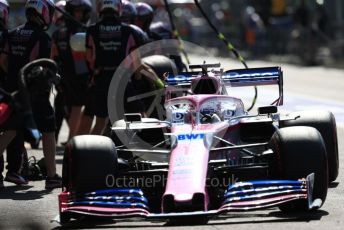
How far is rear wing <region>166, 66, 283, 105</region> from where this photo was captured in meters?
11.5

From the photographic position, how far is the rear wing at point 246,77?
11484 millimetres

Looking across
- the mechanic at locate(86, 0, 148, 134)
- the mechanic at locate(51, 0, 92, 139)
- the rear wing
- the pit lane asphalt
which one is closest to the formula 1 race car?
the pit lane asphalt

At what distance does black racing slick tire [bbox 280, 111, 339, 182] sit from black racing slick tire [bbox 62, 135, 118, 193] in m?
2.07

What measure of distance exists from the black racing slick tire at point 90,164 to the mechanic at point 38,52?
80.3 inches

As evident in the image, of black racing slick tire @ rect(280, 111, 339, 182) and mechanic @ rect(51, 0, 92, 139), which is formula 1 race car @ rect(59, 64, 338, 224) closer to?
black racing slick tire @ rect(280, 111, 339, 182)

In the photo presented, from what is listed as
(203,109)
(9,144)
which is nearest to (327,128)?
(203,109)

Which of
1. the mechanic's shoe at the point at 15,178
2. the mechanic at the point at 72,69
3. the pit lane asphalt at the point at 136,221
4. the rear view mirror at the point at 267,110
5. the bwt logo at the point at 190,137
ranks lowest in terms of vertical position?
the pit lane asphalt at the point at 136,221

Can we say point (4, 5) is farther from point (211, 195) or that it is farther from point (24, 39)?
point (211, 195)

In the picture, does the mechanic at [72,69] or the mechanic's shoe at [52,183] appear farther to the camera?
→ the mechanic at [72,69]

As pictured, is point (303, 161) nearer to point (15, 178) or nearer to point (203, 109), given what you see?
point (203, 109)

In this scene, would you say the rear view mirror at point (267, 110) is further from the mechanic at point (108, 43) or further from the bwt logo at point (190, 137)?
the mechanic at point (108, 43)

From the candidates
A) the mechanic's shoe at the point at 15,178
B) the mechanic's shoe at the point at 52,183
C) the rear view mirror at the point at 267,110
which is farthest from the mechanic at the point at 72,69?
the rear view mirror at the point at 267,110

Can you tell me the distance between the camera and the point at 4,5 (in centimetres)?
1198

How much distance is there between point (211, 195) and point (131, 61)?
3.44 m
